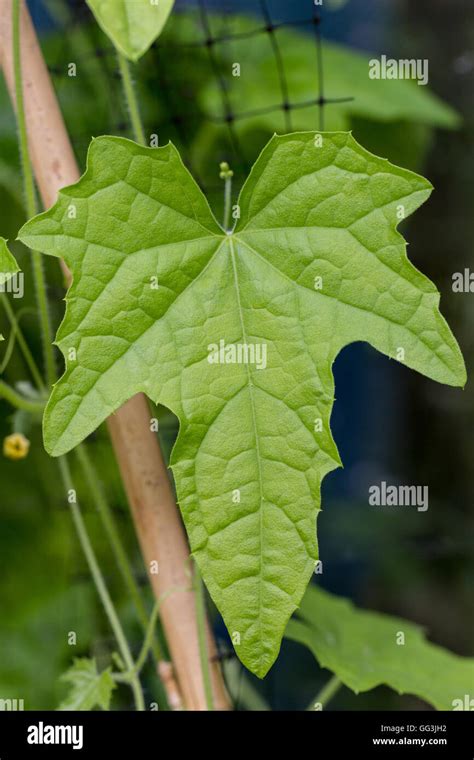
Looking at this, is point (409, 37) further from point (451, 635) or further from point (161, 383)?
point (161, 383)

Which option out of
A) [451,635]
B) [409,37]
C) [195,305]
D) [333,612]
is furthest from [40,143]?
[451,635]

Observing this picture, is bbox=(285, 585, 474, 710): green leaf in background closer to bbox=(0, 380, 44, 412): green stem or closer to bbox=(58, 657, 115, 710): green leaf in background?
bbox=(58, 657, 115, 710): green leaf in background

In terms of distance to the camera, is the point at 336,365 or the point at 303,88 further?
the point at 336,365

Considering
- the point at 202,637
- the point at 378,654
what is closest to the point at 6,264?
the point at 202,637

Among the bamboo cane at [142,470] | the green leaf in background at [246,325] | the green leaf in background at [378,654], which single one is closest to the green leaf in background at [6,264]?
the green leaf in background at [246,325]

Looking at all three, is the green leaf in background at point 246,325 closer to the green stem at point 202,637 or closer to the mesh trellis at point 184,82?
the green stem at point 202,637

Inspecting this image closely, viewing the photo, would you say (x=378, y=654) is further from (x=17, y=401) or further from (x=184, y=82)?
(x=184, y=82)

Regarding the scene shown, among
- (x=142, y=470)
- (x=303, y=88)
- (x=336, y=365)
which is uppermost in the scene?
(x=303, y=88)
